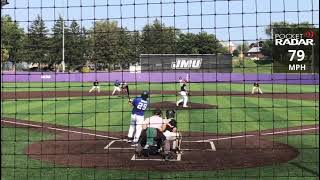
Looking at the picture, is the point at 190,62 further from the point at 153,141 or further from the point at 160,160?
the point at 160,160

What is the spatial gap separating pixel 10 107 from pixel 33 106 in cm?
107

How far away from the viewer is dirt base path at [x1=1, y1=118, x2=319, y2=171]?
34.3 ft

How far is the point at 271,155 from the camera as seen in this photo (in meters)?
11.5

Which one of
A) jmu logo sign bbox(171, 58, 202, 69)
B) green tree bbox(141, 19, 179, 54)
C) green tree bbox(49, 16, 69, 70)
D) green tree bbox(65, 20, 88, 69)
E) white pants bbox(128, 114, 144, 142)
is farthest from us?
jmu logo sign bbox(171, 58, 202, 69)

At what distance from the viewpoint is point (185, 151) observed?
39.3ft

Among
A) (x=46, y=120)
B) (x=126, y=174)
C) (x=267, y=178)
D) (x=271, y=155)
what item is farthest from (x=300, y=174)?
(x=46, y=120)

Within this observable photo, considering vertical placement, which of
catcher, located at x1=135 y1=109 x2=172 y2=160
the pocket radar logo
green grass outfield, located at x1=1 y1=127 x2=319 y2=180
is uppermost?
the pocket radar logo

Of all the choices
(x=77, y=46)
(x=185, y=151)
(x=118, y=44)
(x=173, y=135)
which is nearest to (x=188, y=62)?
(x=77, y=46)

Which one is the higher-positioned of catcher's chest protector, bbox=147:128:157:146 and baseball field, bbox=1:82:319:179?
catcher's chest protector, bbox=147:128:157:146

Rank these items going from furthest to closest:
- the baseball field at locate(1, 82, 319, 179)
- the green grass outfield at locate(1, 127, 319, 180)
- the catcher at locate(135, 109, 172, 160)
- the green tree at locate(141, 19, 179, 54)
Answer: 1. the catcher at locate(135, 109, 172, 160)
2. the baseball field at locate(1, 82, 319, 179)
3. the green grass outfield at locate(1, 127, 319, 180)
4. the green tree at locate(141, 19, 179, 54)

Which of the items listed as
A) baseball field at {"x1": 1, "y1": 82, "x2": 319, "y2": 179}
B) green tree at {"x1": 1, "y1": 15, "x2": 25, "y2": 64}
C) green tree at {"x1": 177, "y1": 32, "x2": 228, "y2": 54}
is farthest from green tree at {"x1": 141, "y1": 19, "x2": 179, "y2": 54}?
green tree at {"x1": 1, "y1": 15, "x2": 25, "y2": 64}

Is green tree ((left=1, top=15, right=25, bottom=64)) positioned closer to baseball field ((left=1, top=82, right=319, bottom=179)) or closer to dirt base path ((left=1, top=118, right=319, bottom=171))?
baseball field ((left=1, top=82, right=319, bottom=179))

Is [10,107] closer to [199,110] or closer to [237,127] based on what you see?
[199,110]

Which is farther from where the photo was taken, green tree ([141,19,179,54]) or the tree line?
the tree line
